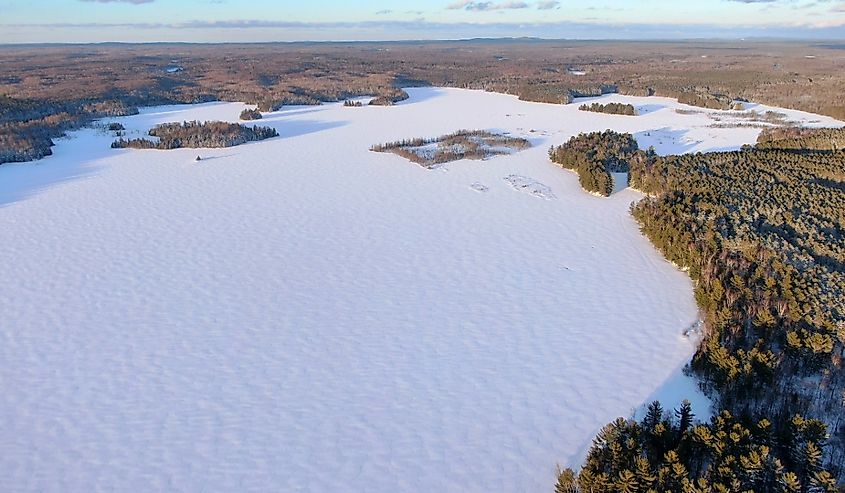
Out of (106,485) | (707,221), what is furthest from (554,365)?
(707,221)

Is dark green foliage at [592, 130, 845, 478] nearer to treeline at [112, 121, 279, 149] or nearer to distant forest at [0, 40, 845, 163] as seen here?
treeline at [112, 121, 279, 149]

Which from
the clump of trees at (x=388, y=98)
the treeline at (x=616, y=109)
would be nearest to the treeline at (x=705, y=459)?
the treeline at (x=616, y=109)

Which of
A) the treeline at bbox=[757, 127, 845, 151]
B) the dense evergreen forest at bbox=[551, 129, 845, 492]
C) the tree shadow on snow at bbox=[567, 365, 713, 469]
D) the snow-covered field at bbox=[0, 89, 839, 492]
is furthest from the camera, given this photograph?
the treeline at bbox=[757, 127, 845, 151]

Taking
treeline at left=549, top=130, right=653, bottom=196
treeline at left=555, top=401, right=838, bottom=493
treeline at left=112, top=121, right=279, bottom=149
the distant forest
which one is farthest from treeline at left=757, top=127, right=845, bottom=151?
treeline at left=112, top=121, right=279, bottom=149

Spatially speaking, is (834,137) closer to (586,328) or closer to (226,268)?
(586,328)

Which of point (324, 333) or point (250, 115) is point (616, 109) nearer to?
point (250, 115)

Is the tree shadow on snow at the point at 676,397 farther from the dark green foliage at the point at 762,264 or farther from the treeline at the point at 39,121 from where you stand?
the treeline at the point at 39,121
